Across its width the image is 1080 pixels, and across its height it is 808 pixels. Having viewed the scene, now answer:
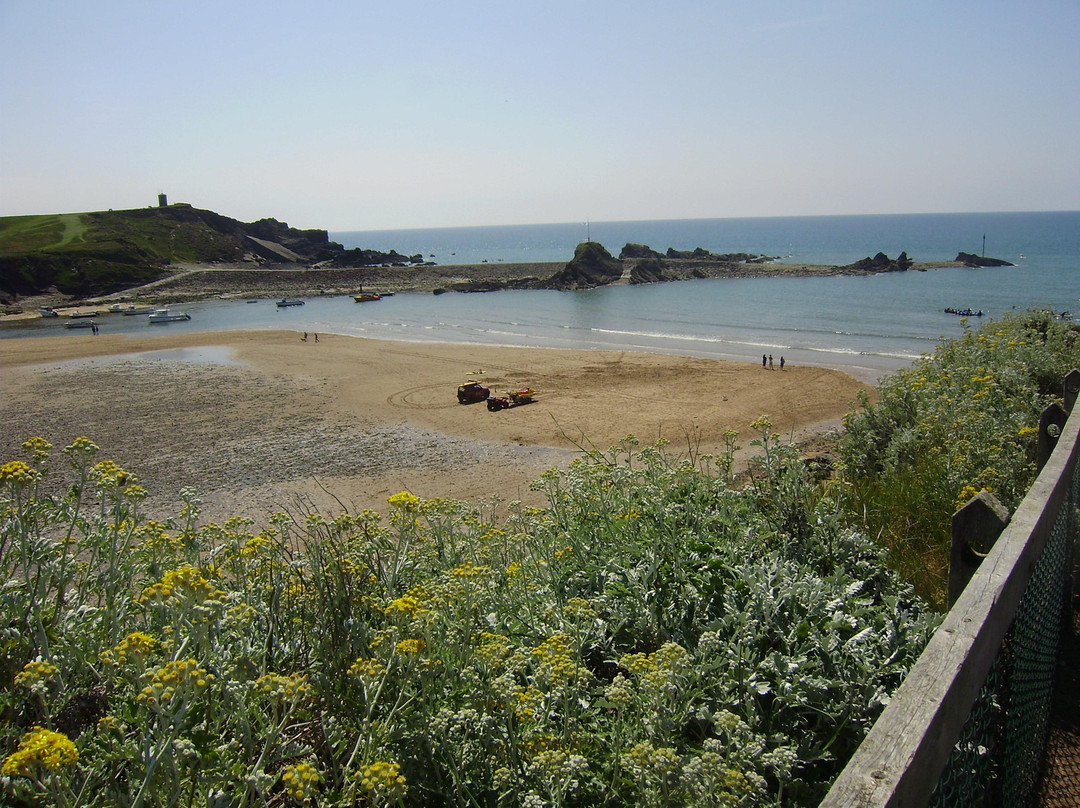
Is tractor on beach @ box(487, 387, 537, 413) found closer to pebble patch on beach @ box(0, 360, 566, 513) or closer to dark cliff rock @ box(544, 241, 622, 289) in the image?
pebble patch on beach @ box(0, 360, 566, 513)

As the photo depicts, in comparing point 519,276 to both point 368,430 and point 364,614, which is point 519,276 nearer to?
point 368,430

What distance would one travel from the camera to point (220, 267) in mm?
92750

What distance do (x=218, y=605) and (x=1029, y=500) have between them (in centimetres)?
310

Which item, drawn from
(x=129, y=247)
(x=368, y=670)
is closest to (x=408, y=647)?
(x=368, y=670)

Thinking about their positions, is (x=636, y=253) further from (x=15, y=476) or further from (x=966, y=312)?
(x=15, y=476)

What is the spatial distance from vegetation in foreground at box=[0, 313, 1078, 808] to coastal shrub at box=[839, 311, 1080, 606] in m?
0.27

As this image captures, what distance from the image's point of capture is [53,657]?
2.46 m

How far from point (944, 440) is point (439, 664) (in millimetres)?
5255

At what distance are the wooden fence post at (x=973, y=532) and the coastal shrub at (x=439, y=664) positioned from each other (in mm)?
248

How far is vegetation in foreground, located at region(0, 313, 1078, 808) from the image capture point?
78.7 inches

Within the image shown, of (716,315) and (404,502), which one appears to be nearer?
(404,502)

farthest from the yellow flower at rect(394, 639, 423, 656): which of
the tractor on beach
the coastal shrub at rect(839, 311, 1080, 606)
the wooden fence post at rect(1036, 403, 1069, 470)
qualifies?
the tractor on beach

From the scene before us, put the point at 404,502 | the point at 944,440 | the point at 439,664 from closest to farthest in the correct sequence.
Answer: the point at 439,664
the point at 404,502
the point at 944,440

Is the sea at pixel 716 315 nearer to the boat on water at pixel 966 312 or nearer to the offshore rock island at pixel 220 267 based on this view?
the boat on water at pixel 966 312
